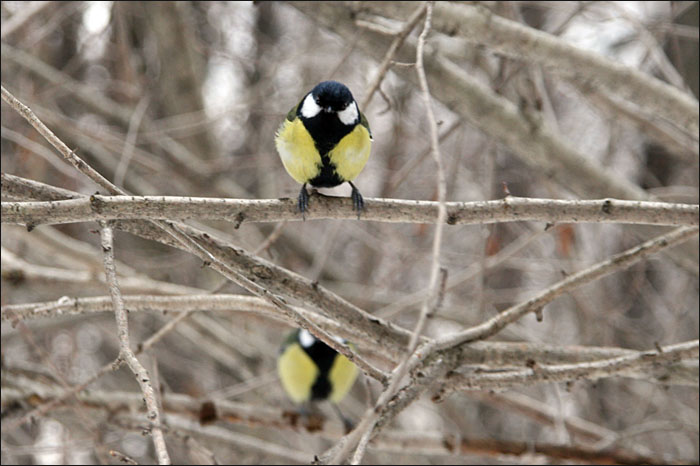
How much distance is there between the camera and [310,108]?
7.12ft

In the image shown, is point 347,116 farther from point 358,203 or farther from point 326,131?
point 358,203

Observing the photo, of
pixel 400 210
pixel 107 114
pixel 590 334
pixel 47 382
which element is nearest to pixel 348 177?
pixel 400 210

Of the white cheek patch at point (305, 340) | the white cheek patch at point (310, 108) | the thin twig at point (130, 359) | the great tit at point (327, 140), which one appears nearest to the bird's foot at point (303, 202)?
the great tit at point (327, 140)

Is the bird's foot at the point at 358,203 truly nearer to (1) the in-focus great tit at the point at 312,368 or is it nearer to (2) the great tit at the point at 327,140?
(2) the great tit at the point at 327,140

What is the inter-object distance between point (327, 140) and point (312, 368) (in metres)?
2.01

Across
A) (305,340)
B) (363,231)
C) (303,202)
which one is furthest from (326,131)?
(363,231)

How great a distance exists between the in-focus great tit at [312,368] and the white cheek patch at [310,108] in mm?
1822

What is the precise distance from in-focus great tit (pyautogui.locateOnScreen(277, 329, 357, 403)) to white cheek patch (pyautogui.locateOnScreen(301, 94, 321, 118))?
5.98ft

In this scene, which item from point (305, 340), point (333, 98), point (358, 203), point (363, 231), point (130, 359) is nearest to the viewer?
point (130, 359)

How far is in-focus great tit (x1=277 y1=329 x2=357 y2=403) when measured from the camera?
382 cm

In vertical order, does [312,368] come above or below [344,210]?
above

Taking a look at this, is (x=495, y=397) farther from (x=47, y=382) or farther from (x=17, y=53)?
(x=17, y=53)

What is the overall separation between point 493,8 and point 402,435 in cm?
189

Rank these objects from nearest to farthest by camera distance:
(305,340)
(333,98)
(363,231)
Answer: (333,98) < (305,340) < (363,231)
